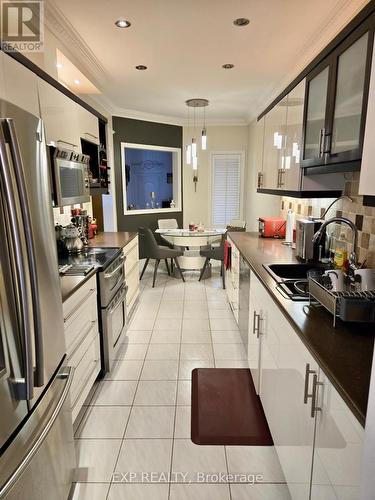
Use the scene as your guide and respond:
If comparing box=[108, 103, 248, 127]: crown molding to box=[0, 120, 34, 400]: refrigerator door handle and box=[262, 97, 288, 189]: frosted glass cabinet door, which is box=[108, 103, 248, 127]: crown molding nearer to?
box=[262, 97, 288, 189]: frosted glass cabinet door

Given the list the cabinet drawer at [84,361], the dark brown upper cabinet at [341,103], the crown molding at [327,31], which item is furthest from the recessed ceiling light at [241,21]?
the cabinet drawer at [84,361]

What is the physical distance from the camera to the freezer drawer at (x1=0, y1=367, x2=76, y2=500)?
987 mm

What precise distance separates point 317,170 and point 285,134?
0.85m

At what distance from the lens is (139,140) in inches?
226

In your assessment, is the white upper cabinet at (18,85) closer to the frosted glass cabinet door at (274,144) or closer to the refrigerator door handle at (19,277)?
the refrigerator door handle at (19,277)

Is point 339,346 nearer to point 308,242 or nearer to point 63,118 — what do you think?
point 308,242

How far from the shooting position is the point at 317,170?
201cm

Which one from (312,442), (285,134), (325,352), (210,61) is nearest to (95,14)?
(210,61)

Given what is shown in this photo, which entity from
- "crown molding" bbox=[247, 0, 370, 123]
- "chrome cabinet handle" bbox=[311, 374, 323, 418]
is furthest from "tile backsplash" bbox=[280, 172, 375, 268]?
"crown molding" bbox=[247, 0, 370, 123]

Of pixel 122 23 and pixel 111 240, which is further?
pixel 111 240

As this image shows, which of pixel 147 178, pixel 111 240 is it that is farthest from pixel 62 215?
pixel 147 178

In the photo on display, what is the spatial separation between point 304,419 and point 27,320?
1101 mm

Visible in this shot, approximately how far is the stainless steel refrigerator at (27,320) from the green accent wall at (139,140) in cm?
434

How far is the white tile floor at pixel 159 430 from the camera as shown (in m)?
1.60
